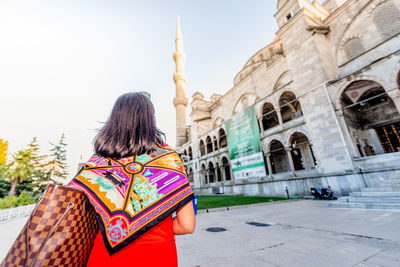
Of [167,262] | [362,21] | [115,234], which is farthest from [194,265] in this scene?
[362,21]

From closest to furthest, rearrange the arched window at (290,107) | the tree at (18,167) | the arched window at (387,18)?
the arched window at (387,18) < the arched window at (290,107) < the tree at (18,167)

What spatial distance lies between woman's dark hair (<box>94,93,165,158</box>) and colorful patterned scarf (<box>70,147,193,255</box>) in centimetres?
10

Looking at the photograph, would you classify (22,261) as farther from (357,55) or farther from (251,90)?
(251,90)

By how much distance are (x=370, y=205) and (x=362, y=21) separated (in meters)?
13.6

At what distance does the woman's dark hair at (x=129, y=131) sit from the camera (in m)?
1.24

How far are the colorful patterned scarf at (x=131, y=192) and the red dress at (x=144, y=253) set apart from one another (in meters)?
0.10

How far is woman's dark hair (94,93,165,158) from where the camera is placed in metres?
1.24

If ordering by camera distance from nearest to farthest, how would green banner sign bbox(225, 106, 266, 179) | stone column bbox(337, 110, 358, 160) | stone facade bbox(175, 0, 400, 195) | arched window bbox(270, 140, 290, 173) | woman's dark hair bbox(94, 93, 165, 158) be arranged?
woman's dark hair bbox(94, 93, 165, 158) < stone facade bbox(175, 0, 400, 195) < stone column bbox(337, 110, 358, 160) < green banner sign bbox(225, 106, 266, 179) < arched window bbox(270, 140, 290, 173)

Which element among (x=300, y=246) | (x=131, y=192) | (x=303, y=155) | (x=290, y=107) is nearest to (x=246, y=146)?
(x=303, y=155)

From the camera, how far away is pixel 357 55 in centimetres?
1235

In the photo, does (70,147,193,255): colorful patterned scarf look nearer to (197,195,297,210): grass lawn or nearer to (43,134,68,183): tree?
(197,195,297,210): grass lawn

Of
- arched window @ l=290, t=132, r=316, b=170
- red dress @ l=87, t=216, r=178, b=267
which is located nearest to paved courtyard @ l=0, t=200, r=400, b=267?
red dress @ l=87, t=216, r=178, b=267

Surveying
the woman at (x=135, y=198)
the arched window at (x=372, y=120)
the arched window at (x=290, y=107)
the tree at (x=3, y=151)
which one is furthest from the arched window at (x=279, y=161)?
the tree at (x=3, y=151)

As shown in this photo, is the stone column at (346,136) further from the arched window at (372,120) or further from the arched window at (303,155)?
the arched window at (303,155)
